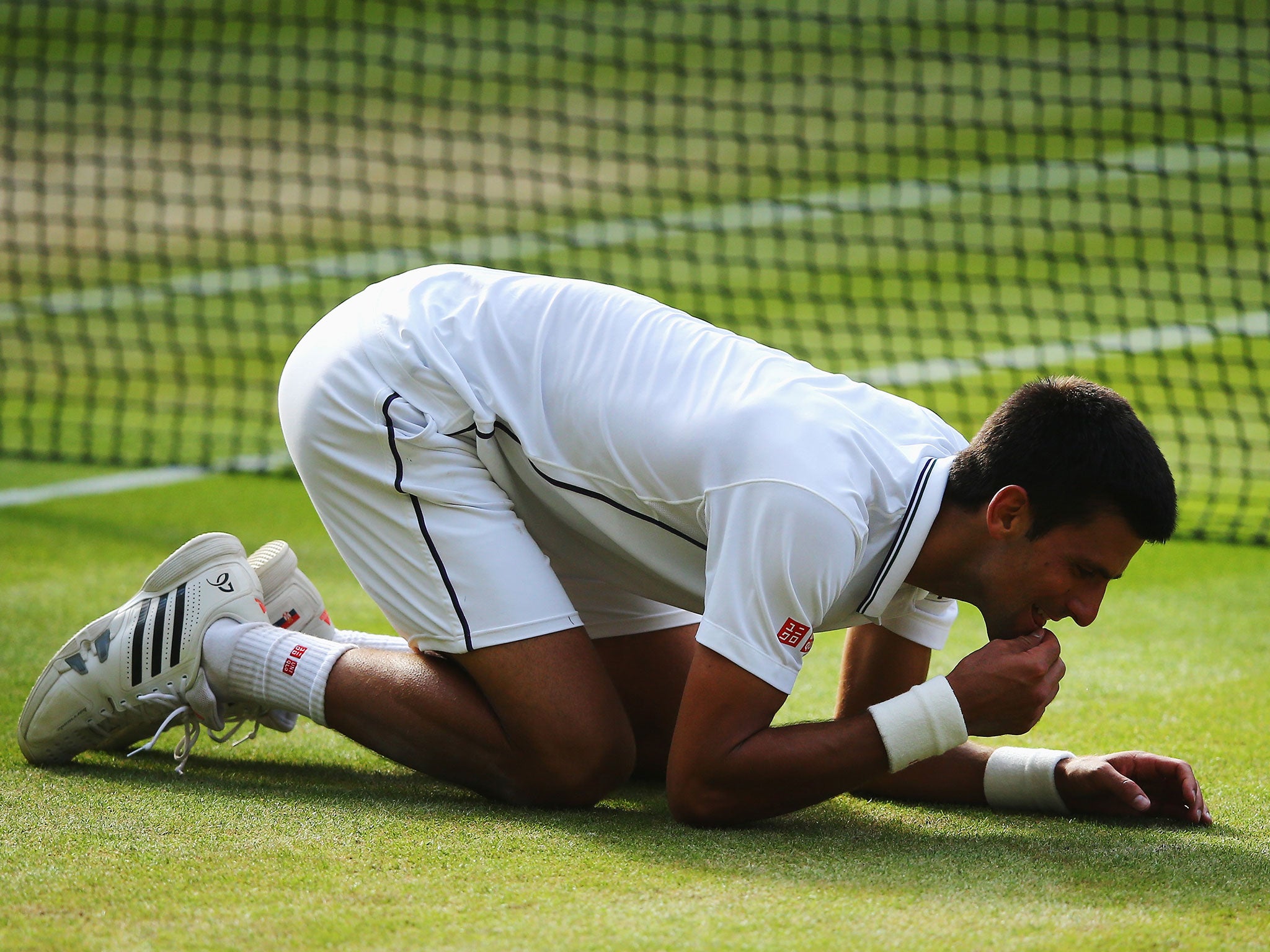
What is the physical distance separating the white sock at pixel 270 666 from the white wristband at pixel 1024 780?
1.11 m

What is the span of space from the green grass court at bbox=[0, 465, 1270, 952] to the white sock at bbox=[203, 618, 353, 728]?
15 cm

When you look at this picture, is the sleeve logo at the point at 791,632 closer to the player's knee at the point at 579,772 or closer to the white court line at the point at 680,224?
the player's knee at the point at 579,772

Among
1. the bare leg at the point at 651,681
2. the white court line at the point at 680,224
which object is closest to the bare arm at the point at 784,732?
the bare leg at the point at 651,681

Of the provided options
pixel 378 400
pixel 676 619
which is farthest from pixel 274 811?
pixel 676 619

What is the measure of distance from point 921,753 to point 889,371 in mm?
4450

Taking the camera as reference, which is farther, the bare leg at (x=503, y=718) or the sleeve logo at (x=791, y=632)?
the bare leg at (x=503, y=718)

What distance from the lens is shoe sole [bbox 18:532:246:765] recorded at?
2682 millimetres

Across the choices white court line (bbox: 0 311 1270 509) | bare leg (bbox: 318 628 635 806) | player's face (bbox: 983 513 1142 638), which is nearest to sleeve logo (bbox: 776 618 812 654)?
player's face (bbox: 983 513 1142 638)

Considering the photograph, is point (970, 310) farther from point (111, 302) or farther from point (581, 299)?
point (581, 299)

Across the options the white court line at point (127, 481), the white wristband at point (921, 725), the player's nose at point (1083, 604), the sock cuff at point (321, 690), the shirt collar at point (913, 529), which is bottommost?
the white court line at point (127, 481)

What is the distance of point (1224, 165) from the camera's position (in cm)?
1034

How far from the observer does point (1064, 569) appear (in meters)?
2.28

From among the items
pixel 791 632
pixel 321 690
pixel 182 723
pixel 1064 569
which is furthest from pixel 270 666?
pixel 1064 569

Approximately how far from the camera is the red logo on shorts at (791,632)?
2242mm
